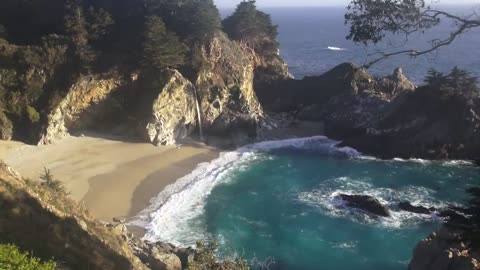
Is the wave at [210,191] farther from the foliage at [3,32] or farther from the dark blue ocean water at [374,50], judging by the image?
the dark blue ocean water at [374,50]

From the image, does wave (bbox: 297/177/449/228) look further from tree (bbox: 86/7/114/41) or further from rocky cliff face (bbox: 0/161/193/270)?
tree (bbox: 86/7/114/41)

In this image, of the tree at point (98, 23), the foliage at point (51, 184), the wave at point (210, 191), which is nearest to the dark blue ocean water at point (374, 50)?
the wave at point (210, 191)

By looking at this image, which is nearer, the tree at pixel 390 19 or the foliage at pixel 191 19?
the tree at pixel 390 19

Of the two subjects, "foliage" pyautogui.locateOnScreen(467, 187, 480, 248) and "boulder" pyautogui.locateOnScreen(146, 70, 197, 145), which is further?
"boulder" pyautogui.locateOnScreen(146, 70, 197, 145)

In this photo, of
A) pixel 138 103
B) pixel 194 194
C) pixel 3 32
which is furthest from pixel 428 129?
pixel 3 32

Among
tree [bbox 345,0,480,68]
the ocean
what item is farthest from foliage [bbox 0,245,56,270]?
the ocean

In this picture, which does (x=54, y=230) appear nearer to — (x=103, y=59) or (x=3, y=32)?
(x=103, y=59)

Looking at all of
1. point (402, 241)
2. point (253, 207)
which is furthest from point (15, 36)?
point (402, 241)

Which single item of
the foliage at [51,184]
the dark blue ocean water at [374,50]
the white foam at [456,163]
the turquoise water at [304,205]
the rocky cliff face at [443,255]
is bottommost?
the turquoise water at [304,205]
